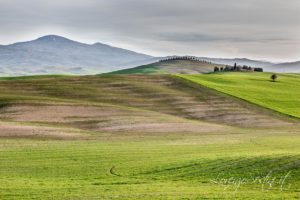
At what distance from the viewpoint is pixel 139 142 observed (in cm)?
5856

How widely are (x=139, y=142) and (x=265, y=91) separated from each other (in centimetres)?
6137

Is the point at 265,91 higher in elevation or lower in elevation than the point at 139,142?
higher

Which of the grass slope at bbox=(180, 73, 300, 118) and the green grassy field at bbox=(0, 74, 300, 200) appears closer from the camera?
the green grassy field at bbox=(0, 74, 300, 200)

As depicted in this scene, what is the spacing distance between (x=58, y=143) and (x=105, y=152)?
29.8 ft

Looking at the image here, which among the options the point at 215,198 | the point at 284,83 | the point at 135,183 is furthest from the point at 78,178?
the point at 284,83

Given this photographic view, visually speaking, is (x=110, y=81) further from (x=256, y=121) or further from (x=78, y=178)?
(x=78, y=178)

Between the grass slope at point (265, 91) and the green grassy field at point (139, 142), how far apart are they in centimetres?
301

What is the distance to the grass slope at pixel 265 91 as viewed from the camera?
96037 millimetres

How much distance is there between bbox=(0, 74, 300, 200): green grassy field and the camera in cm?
3228

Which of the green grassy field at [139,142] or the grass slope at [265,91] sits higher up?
the grass slope at [265,91]

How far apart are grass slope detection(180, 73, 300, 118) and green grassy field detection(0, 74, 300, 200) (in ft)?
9.87

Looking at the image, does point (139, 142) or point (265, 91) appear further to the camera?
point (265, 91)

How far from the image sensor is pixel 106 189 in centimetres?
3172

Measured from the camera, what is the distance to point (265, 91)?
113438mm
